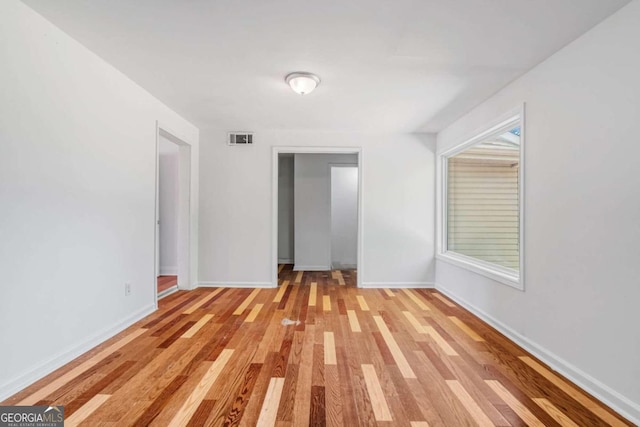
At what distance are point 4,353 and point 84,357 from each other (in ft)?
1.95

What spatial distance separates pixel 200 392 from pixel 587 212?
9.11 ft

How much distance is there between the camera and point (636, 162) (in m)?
1.67

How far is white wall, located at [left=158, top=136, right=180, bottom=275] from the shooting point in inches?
205

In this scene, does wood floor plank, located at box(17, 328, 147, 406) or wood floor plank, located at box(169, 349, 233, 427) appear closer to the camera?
wood floor plank, located at box(169, 349, 233, 427)

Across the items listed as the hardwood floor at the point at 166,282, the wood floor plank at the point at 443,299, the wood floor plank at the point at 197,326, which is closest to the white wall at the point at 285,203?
the hardwood floor at the point at 166,282

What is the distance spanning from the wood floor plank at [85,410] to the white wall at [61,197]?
49 centimetres

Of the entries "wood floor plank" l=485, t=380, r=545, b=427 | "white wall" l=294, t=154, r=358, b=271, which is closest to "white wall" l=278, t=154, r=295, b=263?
"white wall" l=294, t=154, r=358, b=271

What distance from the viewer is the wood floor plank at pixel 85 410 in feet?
5.06

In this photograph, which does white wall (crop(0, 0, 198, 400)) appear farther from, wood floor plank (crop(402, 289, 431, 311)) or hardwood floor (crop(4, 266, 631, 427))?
wood floor plank (crop(402, 289, 431, 311))

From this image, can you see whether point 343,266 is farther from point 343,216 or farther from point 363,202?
point 363,202

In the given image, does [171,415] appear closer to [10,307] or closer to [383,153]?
[10,307]

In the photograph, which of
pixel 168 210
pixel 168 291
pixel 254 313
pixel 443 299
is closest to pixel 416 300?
pixel 443 299

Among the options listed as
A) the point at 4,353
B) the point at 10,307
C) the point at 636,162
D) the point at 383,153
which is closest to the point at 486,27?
the point at 636,162

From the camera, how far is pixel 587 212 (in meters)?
1.96
